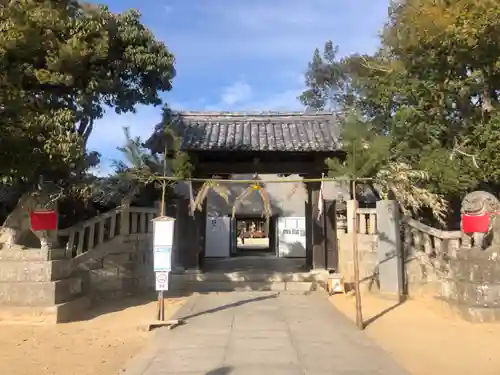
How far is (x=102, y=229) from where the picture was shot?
1058 cm

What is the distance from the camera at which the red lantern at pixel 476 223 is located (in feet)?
26.7

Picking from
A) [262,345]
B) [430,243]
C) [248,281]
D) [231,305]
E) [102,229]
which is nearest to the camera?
[262,345]

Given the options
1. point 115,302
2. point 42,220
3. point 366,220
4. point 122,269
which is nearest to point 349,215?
point 366,220

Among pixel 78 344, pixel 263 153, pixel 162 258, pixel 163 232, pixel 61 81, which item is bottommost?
pixel 78 344

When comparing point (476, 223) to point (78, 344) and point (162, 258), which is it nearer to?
point (162, 258)

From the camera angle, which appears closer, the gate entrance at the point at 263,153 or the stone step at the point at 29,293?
the stone step at the point at 29,293

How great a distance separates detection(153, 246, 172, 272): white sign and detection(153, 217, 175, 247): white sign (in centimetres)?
9

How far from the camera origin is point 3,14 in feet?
24.1

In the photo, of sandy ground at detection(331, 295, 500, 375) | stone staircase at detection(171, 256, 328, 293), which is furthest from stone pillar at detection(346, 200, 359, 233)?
sandy ground at detection(331, 295, 500, 375)

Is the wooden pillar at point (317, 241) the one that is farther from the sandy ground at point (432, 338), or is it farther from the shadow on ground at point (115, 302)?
the shadow on ground at point (115, 302)

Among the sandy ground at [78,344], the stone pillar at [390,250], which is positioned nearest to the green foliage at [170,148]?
the sandy ground at [78,344]

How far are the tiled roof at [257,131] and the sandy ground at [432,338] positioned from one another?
492 cm

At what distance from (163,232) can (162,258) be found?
1.58 ft

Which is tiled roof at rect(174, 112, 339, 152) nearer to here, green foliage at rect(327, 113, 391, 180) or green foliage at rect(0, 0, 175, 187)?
green foliage at rect(0, 0, 175, 187)
